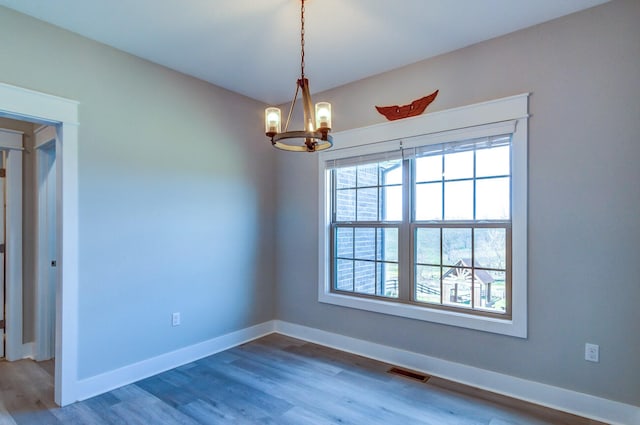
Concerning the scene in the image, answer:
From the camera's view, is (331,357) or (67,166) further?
(331,357)

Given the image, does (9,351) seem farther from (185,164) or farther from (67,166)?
(185,164)

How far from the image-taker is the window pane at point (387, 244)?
11.2ft

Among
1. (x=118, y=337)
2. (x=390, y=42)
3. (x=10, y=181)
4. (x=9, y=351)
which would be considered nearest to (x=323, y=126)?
(x=390, y=42)

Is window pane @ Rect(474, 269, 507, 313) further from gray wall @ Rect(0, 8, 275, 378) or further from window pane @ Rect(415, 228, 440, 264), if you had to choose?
gray wall @ Rect(0, 8, 275, 378)

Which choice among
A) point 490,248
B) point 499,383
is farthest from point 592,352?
point 490,248

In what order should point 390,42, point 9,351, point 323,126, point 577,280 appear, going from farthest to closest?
point 9,351
point 390,42
point 577,280
point 323,126

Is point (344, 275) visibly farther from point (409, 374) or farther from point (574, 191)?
point (574, 191)

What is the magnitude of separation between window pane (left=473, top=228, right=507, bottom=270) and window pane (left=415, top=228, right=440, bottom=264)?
33 cm

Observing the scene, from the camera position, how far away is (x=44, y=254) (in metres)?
3.47

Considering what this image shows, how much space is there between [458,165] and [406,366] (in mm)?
1880

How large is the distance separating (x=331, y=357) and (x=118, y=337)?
193cm

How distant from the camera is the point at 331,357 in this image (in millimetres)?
3482

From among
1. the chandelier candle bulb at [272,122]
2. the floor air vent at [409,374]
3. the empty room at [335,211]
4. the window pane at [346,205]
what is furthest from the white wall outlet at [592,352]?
the chandelier candle bulb at [272,122]

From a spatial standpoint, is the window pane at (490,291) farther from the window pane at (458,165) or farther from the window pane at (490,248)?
the window pane at (458,165)
